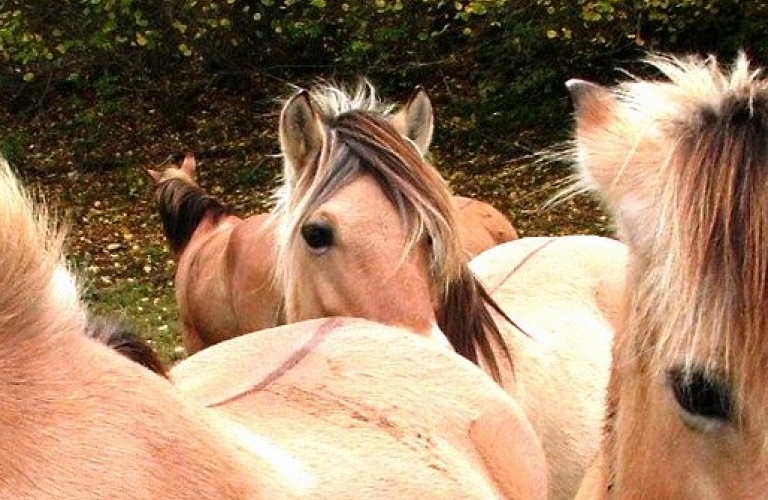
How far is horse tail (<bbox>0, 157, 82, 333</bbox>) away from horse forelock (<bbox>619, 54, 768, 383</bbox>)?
814 mm

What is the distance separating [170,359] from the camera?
5.96m

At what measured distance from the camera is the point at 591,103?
1.69m

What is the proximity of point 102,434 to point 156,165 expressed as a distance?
33.7ft

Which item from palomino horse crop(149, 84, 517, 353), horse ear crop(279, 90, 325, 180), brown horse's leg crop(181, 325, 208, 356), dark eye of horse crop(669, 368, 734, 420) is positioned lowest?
brown horse's leg crop(181, 325, 208, 356)

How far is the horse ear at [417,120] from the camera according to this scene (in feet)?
11.6

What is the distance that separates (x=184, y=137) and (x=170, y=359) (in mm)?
6238

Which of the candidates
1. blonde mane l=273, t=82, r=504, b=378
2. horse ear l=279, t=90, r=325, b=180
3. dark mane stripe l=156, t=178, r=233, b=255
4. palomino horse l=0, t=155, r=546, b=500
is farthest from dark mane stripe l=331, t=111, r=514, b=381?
dark mane stripe l=156, t=178, r=233, b=255

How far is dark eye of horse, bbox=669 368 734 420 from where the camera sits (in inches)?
50.3

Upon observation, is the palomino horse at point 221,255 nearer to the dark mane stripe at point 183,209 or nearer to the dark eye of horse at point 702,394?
the dark mane stripe at point 183,209

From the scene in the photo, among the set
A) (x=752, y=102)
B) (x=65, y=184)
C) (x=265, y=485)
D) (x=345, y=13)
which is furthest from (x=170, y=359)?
(x=345, y=13)

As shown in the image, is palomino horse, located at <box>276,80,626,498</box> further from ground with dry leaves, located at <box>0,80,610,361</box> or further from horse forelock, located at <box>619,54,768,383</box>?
ground with dry leaves, located at <box>0,80,610,361</box>

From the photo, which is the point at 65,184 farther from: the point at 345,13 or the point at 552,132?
the point at 552,132

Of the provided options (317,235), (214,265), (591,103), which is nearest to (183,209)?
(214,265)

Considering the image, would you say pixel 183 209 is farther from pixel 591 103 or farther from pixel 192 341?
pixel 591 103
